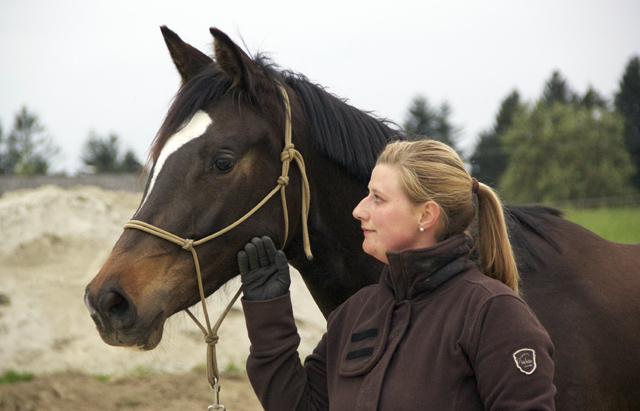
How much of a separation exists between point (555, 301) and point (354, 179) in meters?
0.95

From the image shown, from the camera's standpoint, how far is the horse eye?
199cm

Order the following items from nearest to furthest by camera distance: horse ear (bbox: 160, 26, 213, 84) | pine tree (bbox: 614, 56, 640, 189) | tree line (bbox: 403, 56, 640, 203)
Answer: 1. horse ear (bbox: 160, 26, 213, 84)
2. tree line (bbox: 403, 56, 640, 203)
3. pine tree (bbox: 614, 56, 640, 189)

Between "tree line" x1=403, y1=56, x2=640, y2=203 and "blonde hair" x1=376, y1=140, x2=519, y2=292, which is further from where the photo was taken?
"tree line" x1=403, y1=56, x2=640, y2=203

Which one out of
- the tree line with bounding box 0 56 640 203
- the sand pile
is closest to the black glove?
the sand pile

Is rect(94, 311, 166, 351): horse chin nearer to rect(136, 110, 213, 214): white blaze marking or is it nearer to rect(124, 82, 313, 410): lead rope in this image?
rect(124, 82, 313, 410): lead rope

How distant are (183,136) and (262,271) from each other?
0.60m

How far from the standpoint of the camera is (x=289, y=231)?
217 cm

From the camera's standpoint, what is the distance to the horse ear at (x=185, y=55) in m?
2.23

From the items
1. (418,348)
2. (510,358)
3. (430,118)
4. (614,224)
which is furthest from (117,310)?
(430,118)

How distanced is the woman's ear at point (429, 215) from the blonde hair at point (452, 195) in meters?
0.01

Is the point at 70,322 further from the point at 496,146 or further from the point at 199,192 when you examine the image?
the point at 496,146

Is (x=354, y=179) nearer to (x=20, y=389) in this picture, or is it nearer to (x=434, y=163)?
(x=434, y=163)

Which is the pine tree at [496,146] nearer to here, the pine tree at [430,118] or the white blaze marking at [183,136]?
the pine tree at [430,118]

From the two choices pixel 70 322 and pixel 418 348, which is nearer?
pixel 418 348
